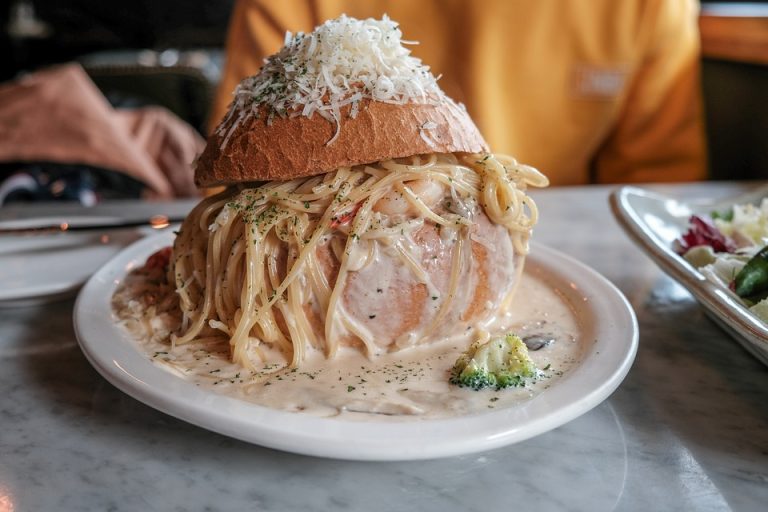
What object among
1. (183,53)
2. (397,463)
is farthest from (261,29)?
(183,53)

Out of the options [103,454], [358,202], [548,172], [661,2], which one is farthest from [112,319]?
[661,2]

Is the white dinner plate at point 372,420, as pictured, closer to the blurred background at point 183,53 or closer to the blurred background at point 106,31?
the blurred background at point 183,53

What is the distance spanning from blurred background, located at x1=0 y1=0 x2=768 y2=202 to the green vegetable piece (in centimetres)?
250

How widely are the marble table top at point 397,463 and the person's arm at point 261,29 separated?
2397 millimetres

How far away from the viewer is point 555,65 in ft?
11.8

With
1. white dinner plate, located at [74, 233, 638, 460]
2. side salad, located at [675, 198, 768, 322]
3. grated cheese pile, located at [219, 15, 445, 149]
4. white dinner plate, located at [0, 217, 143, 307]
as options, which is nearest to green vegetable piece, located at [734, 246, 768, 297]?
side salad, located at [675, 198, 768, 322]

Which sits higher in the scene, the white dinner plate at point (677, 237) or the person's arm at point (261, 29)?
the person's arm at point (261, 29)

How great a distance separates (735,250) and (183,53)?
22.3ft

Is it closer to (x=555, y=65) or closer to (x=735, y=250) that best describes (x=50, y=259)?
(x=735, y=250)

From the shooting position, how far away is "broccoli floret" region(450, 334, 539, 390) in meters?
1.13

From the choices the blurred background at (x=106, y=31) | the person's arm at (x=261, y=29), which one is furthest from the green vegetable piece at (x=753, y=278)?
the blurred background at (x=106, y=31)

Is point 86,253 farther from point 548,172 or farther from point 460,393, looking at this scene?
point 548,172

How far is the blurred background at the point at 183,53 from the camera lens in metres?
3.69

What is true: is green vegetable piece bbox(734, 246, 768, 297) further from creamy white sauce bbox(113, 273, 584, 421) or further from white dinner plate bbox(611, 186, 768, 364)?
creamy white sauce bbox(113, 273, 584, 421)
